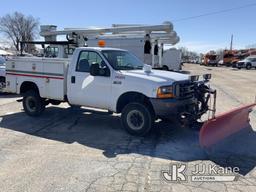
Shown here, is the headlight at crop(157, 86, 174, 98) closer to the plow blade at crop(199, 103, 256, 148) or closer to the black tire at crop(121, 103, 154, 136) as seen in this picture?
the black tire at crop(121, 103, 154, 136)

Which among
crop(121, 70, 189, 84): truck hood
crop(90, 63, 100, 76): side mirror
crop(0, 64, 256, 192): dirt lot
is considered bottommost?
crop(0, 64, 256, 192): dirt lot

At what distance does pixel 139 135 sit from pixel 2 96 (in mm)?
8791

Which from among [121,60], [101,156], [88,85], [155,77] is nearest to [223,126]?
[155,77]

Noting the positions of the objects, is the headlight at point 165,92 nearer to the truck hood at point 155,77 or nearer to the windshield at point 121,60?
the truck hood at point 155,77

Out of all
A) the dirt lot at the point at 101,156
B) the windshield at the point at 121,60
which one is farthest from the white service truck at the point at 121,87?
the dirt lot at the point at 101,156

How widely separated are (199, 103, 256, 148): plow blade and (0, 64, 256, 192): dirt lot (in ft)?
0.77

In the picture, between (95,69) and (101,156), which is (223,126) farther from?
(95,69)

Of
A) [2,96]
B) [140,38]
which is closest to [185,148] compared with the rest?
[2,96]

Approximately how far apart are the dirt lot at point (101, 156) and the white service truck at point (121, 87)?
0.63m

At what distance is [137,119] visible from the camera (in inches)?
274

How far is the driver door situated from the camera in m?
7.26

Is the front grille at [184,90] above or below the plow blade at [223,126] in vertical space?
above

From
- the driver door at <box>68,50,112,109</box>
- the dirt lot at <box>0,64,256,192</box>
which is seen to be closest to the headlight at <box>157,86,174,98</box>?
the dirt lot at <box>0,64,256,192</box>

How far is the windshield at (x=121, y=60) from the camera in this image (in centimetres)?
744
